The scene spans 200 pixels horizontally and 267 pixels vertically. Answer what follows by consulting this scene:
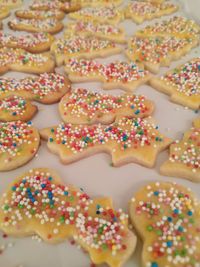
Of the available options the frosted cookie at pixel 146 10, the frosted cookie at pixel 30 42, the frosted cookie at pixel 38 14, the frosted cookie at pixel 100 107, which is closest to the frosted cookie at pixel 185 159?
the frosted cookie at pixel 100 107

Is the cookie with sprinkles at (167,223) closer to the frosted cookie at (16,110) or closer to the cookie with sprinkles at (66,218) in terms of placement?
the cookie with sprinkles at (66,218)

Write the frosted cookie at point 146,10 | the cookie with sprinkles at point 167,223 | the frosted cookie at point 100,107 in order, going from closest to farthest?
the cookie with sprinkles at point 167,223
the frosted cookie at point 100,107
the frosted cookie at point 146,10

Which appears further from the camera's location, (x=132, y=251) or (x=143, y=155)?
(x=143, y=155)

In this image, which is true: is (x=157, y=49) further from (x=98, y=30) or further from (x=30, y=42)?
(x=30, y=42)

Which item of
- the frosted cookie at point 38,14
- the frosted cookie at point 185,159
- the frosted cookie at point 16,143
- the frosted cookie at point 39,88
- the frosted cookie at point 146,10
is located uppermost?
the frosted cookie at point 146,10

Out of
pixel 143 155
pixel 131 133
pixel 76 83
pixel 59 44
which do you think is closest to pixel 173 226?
pixel 143 155

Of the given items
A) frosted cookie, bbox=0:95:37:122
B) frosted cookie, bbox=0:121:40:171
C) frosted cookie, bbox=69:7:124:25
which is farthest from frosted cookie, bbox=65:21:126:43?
frosted cookie, bbox=0:121:40:171

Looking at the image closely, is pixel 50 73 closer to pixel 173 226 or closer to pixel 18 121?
pixel 18 121
